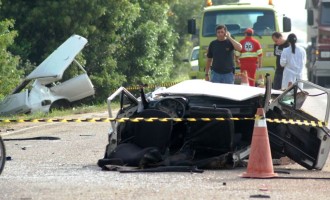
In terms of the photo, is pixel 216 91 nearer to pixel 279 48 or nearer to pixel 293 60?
pixel 293 60

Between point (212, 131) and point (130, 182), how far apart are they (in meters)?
1.76

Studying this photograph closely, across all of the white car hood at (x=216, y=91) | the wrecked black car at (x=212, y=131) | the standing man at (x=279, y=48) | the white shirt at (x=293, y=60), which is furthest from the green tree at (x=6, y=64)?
the wrecked black car at (x=212, y=131)

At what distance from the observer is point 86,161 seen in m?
13.9

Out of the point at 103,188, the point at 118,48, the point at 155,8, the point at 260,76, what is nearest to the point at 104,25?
the point at 118,48

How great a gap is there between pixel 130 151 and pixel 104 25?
1789cm

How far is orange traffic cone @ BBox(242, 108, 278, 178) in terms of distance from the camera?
11.7m

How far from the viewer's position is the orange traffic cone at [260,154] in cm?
1171

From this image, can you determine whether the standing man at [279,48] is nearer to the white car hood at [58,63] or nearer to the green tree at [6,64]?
the white car hood at [58,63]

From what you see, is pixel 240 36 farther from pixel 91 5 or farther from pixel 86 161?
pixel 86 161

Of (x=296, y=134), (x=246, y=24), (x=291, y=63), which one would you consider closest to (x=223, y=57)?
(x=291, y=63)

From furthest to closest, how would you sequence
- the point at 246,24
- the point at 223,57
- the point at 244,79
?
the point at 246,24
the point at 244,79
the point at 223,57

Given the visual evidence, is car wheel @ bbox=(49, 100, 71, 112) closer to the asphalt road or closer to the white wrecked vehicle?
the white wrecked vehicle

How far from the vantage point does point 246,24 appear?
2716 centimetres

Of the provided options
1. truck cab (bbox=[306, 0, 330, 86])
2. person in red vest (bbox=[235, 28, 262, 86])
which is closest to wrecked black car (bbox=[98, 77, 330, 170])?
person in red vest (bbox=[235, 28, 262, 86])
